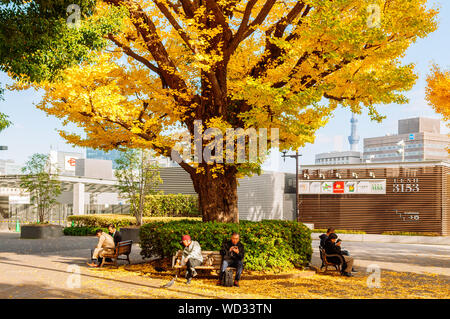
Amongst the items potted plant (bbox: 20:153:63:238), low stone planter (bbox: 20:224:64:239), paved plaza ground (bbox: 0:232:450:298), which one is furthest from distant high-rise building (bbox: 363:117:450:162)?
paved plaza ground (bbox: 0:232:450:298)

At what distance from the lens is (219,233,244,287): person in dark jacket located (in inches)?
411

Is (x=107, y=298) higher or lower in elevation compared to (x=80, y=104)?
lower

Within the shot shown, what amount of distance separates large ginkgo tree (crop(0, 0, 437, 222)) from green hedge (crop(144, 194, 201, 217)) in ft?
54.0

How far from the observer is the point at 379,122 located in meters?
12.4

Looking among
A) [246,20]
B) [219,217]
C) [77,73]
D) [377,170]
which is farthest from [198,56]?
[377,170]

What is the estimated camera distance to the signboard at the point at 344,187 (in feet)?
107

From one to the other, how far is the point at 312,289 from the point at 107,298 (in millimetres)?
4349

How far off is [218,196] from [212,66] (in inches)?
144

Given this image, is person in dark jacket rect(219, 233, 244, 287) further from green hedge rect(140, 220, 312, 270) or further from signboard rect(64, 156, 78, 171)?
signboard rect(64, 156, 78, 171)

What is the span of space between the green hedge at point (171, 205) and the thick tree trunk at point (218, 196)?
704 inches

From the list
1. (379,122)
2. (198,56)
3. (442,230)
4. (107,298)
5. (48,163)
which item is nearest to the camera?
(107,298)

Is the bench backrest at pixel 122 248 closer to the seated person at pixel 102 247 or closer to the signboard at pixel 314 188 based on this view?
the seated person at pixel 102 247

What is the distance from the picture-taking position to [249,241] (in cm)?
1158

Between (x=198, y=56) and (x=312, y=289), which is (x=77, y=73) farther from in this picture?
(x=312, y=289)
